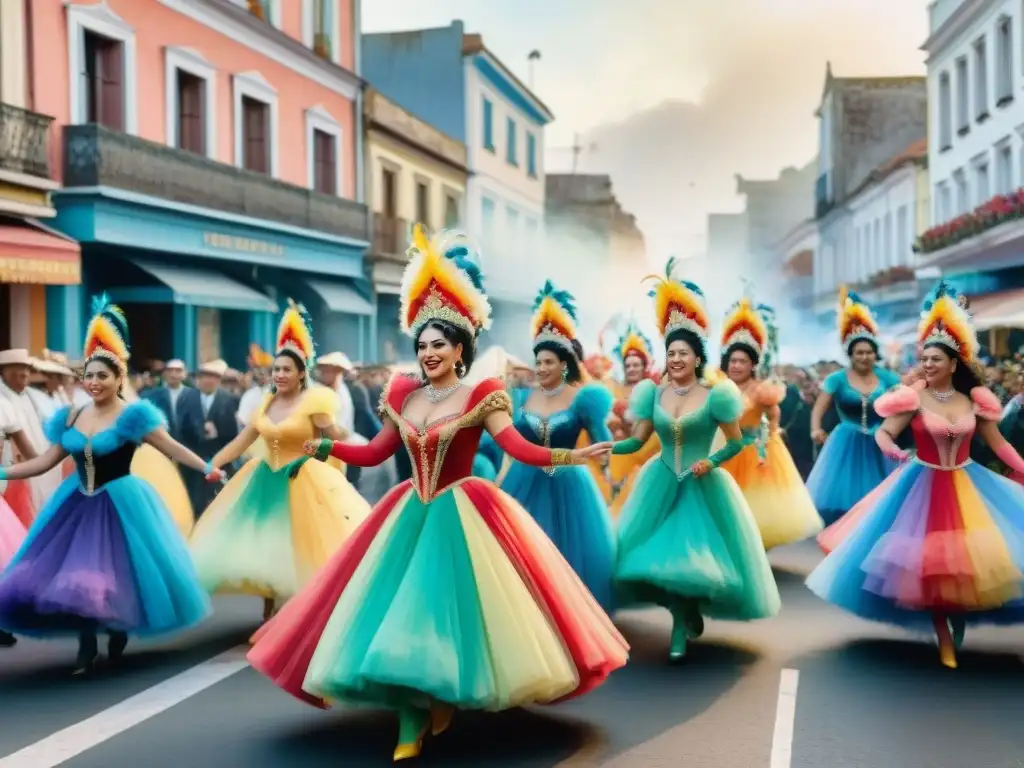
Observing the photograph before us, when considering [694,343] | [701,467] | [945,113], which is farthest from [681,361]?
[945,113]

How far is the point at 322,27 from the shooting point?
31.8 meters

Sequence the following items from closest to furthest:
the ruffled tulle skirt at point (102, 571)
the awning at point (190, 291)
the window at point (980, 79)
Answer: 1. the ruffled tulle skirt at point (102, 571)
2. the awning at point (190, 291)
3. the window at point (980, 79)

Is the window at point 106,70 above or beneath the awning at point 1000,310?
above

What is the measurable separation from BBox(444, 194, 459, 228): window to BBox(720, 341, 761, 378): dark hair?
2931 centimetres

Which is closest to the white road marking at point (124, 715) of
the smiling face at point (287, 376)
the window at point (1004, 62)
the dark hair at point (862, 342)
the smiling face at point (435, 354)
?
the smiling face at point (287, 376)

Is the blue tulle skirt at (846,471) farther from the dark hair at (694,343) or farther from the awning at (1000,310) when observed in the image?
the awning at (1000,310)

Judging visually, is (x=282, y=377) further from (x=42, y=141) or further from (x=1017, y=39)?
(x=1017, y=39)

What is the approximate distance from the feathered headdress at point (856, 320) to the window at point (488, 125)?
33095 mm

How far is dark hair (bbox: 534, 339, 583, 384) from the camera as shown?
9.70 metres

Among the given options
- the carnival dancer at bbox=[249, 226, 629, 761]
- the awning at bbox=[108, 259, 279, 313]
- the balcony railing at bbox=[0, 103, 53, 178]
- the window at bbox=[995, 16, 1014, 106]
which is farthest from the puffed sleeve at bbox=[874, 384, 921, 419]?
the window at bbox=[995, 16, 1014, 106]

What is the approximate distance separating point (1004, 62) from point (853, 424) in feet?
72.6

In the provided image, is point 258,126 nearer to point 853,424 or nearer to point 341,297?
point 341,297

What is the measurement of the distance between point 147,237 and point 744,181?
71.5 metres

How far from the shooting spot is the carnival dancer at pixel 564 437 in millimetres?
8742
